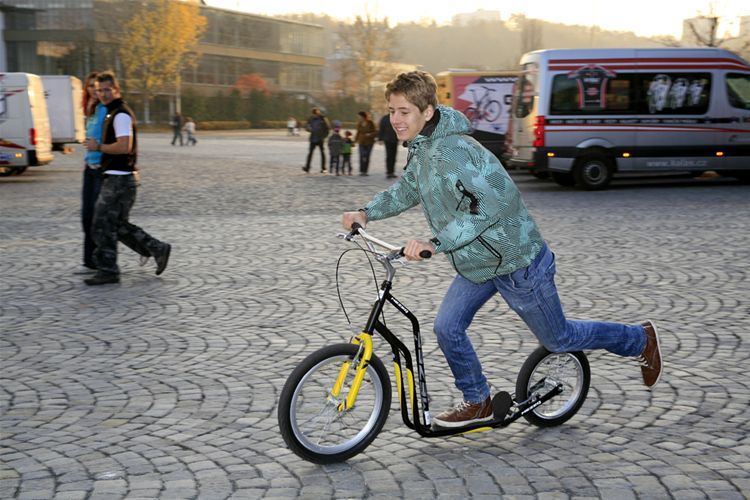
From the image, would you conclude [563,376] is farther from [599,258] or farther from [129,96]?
[129,96]

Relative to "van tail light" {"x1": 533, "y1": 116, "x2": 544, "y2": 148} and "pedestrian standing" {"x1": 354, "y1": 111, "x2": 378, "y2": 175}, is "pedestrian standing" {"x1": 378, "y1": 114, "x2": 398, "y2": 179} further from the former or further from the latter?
"van tail light" {"x1": 533, "y1": 116, "x2": 544, "y2": 148}

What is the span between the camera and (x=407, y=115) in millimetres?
3816

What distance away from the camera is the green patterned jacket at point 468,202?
378cm

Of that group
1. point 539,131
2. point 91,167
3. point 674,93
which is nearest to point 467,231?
point 91,167

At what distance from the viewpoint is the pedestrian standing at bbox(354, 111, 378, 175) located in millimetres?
22844

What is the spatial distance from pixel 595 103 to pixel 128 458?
590 inches

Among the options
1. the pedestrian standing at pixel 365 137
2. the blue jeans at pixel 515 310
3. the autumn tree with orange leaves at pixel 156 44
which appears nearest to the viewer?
the blue jeans at pixel 515 310

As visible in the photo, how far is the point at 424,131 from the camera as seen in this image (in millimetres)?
3871

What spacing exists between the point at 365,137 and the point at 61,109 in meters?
9.84

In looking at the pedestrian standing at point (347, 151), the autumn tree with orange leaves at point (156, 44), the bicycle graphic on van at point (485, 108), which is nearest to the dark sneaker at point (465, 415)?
the pedestrian standing at point (347, 151)

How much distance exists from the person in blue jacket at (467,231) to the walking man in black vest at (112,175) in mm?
4294

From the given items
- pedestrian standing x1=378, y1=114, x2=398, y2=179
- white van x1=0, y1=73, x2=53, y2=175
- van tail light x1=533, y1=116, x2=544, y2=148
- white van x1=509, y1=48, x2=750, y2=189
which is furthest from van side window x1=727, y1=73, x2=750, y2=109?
white van x1=0, y1=73, x2=53, y2=175

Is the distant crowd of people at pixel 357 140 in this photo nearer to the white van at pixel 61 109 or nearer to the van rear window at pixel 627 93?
the van rear window at pixel 627 93

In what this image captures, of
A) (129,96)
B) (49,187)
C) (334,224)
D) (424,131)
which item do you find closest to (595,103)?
(334,224)
